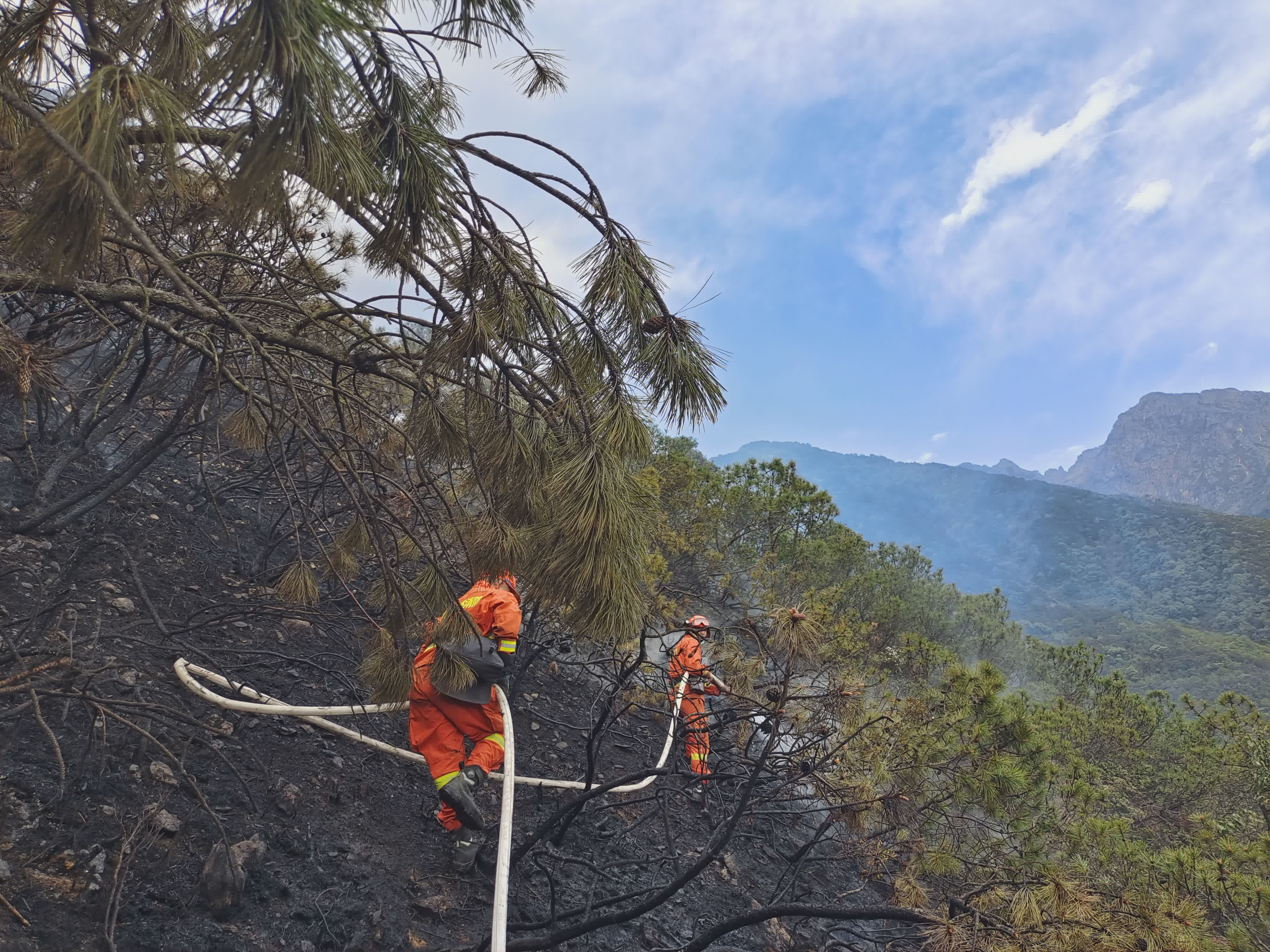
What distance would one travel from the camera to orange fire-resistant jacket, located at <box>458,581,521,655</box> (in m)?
3.28

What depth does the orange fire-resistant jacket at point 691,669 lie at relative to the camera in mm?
3624

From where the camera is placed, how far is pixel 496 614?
3.32 meters

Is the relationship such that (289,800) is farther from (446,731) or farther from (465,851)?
(465,851)

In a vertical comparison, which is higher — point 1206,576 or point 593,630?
point 1206,576

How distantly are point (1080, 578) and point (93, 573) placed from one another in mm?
101198

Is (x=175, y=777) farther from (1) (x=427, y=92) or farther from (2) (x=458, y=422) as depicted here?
(1) (x=427, y=92)

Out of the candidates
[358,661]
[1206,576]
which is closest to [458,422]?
[358,661]

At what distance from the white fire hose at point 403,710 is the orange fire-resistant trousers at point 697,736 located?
4.1 inches

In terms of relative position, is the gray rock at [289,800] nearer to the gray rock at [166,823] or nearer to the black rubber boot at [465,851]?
the gray rock at [166,823]

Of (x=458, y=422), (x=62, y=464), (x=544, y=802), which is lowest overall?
(x=544, y=802)

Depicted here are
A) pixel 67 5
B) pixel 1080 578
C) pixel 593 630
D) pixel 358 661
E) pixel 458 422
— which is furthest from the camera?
pixel 1080 578

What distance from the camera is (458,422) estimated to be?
2695 millimetres

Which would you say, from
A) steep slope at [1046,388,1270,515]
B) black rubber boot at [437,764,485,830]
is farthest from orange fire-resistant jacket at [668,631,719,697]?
steep slope at [1046,388,1270,515]

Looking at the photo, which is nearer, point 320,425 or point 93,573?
point 320,425
